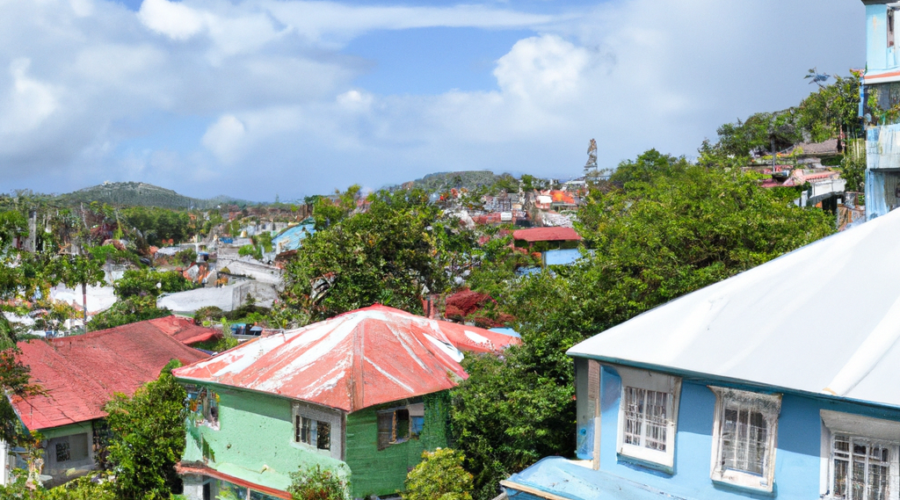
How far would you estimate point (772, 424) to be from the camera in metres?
9.34

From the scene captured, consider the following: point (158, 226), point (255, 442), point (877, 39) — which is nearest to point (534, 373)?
point (255, 442)

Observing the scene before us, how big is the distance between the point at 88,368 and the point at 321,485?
1442 cm

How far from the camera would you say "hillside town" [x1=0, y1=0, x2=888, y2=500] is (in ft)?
30.6

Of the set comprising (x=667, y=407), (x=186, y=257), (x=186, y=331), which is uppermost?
(x=667, y=407)

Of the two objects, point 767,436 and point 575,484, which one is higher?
point 767,436

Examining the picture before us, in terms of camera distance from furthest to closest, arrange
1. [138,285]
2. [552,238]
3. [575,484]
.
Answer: [552,238] → [138,285] → [575,484]

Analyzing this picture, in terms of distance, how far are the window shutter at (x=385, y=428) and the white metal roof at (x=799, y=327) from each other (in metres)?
4.47

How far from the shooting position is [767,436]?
30.8ft

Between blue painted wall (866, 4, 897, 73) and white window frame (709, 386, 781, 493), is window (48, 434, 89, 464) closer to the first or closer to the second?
white window frame (709, 386, 781, 493)

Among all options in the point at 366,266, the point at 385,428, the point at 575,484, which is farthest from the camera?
the point at 366,266

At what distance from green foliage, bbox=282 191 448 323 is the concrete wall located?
11381 millimetres

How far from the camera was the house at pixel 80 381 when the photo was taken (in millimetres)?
20622

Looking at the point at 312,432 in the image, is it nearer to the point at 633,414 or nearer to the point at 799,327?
the point at 633,414

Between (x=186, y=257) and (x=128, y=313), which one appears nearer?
(x=128, y=313)
